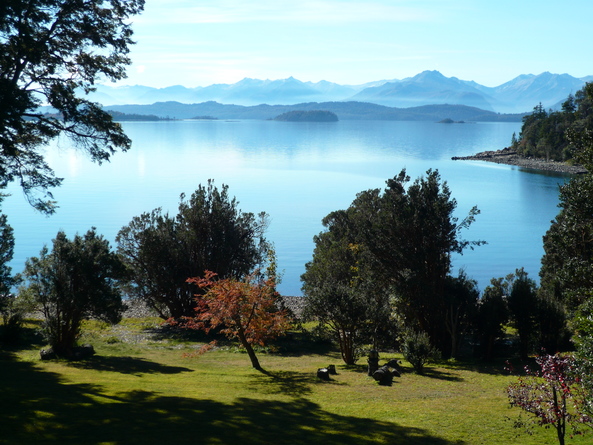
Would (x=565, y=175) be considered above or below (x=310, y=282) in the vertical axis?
above

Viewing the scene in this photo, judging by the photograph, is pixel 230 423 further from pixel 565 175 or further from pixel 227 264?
pixel 565 175

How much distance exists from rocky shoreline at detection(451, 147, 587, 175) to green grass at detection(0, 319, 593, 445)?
11660 cm

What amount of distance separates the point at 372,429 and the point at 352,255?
23762 mm

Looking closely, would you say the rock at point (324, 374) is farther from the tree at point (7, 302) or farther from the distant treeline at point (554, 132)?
the distant treeline at point (554, 132)

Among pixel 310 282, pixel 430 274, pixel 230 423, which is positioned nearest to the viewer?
pixel 230 423

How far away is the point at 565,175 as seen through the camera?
4884 inches

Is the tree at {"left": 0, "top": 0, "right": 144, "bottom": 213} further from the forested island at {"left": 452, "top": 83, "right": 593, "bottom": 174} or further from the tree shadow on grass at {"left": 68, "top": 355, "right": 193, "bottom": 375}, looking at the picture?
the forested island at {"left": 452, "top": 83, "right": 593, "bottom": 174}

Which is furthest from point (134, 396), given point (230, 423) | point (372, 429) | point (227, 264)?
point (227, 264)

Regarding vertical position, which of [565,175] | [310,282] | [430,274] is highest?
[565,175]

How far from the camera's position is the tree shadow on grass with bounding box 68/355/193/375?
21.4m

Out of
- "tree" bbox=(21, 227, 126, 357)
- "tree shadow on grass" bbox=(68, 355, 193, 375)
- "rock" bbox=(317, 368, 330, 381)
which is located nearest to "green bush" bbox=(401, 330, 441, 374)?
"rock" bbox=(317, 368, 330, 381)

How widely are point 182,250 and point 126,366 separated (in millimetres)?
16893

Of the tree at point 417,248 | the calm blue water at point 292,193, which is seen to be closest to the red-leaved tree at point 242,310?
the tree at point 417,248

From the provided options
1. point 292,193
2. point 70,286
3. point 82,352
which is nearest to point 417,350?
point 82,352
